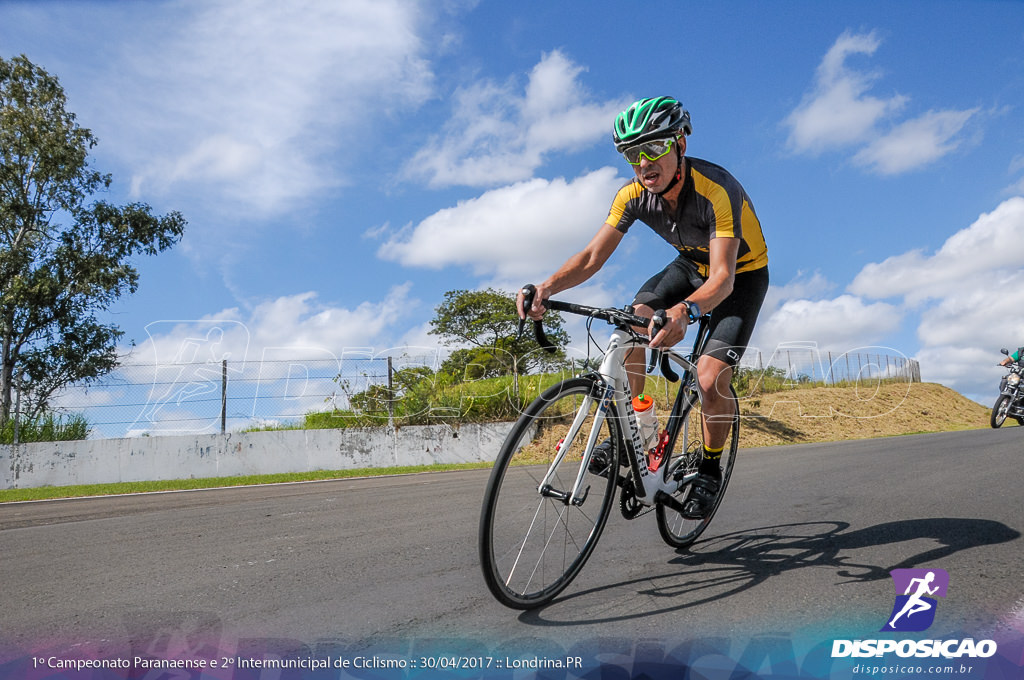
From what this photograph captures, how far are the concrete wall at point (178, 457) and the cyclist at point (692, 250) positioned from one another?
13947mm

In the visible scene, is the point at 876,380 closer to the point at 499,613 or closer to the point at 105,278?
the point at 105,278

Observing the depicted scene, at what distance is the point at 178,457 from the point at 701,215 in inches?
622

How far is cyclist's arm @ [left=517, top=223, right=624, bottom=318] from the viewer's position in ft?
11.5

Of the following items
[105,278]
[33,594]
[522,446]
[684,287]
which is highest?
[105,278]

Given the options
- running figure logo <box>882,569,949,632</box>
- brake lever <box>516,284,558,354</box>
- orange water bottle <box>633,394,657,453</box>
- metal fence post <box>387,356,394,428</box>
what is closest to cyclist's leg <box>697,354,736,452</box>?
orange water bottle <box>633,394,657,453</box>

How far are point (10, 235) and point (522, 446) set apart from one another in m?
25.4

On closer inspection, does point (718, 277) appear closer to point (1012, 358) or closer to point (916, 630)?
point (916, 630)

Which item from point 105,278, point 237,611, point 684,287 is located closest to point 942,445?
point 684,287

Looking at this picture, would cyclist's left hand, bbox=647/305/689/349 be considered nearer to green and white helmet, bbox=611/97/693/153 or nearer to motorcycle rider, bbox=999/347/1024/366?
green and white helmet, bbox=611/97/693/153

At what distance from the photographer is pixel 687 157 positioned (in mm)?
3611

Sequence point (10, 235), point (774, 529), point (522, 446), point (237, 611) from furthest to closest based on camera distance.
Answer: point (10, 235) → point (774, 529) → point (237, 611) → point (522, 446)

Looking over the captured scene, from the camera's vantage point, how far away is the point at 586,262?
12.0 ft

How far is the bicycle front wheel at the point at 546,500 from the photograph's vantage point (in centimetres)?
261

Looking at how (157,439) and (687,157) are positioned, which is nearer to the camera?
(687,157)
